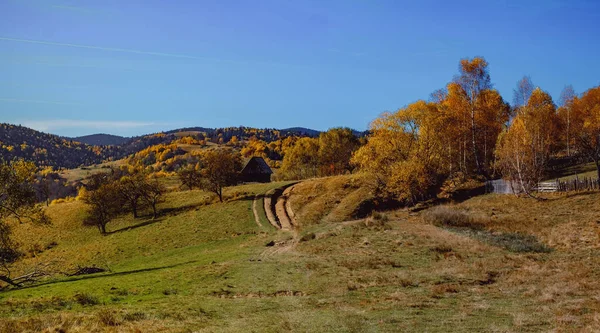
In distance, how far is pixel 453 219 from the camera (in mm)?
45750

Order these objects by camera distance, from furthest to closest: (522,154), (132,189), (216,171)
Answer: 1. (132,189)
2. (216,171)
3. (522,154)

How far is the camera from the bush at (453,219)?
44.1 m

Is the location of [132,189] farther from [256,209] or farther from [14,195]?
[14,195]

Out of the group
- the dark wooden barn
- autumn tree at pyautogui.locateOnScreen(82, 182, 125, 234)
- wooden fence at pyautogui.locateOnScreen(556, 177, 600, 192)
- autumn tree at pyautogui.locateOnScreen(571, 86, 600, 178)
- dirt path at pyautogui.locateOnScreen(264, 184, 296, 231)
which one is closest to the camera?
wooden fence at pyautogui.locateOnScreen(556, 177, 600, 192)

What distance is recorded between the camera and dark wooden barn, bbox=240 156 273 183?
367 ft

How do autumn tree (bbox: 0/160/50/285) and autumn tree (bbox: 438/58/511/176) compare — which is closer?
autumn tree (bbox: 0/160/50/285)

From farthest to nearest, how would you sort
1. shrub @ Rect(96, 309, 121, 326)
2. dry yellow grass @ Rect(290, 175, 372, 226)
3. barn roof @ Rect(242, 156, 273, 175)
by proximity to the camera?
barn roof @ Rect(242, 156, 273, 175) → dry yellow grass @ Rect(290, 175, 372, 226) → shrub @ Rect(96, 309, 121, 326)

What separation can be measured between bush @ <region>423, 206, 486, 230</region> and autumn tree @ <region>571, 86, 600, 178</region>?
2809 centimetres

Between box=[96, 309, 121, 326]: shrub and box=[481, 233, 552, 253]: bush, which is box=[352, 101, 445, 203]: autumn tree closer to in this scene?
box=[481, 233, 552, 253]: bush

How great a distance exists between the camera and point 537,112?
2482 inches

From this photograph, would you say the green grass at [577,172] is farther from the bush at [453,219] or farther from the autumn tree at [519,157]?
the bush at [453,219]

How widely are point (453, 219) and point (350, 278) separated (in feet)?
72.3

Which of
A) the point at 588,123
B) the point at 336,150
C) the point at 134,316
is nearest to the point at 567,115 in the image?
the point at 588,123

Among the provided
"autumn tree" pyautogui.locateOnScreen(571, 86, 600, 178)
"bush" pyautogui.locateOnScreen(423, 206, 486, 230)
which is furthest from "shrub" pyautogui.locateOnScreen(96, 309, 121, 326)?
"autumn tree" pyautogui.locateOnScreen(571, 86, 600, 178)
